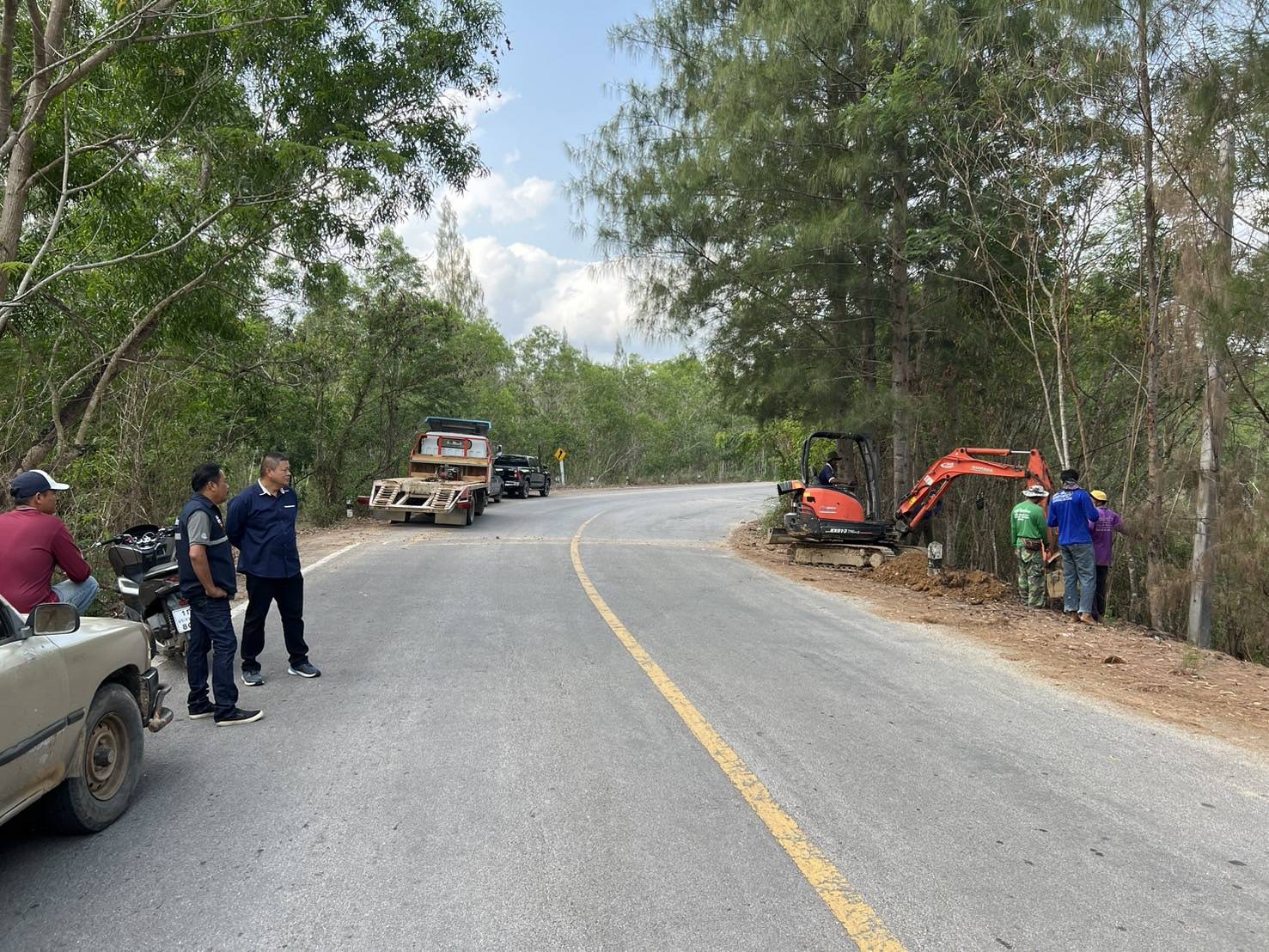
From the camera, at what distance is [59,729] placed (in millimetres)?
3416

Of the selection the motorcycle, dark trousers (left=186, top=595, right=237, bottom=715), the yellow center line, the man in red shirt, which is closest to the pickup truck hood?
the man in red shirt

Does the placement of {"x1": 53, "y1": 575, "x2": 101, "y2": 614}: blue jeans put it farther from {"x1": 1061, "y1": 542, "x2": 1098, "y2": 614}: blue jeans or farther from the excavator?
the excavator

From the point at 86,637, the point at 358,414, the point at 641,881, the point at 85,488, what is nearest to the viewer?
the point at 641,881

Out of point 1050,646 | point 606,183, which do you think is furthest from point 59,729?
point 606,183

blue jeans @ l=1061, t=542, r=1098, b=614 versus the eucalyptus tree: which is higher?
the eucalyptus tree

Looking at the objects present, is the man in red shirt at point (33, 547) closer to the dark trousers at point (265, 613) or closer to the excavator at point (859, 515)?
the dark trousers at point (265, 613)

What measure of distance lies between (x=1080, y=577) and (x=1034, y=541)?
1036 millimetres

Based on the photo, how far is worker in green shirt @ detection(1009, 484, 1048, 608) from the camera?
11242 millimetres

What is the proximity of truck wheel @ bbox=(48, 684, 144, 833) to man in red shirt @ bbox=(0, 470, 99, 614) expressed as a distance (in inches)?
30.7

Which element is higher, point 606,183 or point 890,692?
point 606,183

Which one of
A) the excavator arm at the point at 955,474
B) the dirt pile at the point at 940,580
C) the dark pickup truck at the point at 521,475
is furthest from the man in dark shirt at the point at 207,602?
the dark pickup truck at the point at 521,475

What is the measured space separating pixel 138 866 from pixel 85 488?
32.7ft

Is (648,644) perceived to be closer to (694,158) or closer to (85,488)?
(85,488)

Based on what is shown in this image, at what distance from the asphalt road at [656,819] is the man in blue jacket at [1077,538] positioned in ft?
12.7
